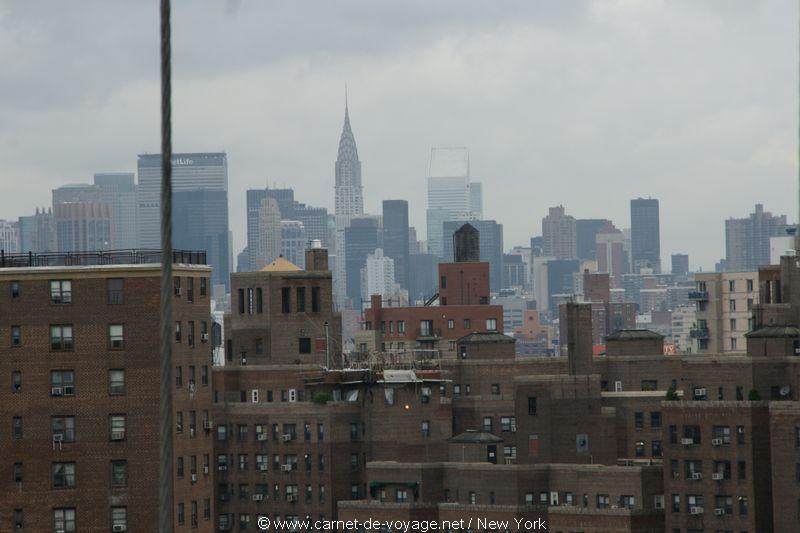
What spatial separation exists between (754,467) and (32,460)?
168ft

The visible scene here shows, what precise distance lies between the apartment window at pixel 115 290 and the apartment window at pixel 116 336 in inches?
43.6

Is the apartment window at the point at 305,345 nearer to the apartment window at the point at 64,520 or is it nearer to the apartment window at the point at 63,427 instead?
the apartment window at the point at 63,427

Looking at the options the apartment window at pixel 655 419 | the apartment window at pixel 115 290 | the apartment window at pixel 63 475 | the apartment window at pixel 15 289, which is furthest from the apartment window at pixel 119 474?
the apartment window at pixel 655 419

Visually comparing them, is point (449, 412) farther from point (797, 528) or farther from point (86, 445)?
point (86, 445)

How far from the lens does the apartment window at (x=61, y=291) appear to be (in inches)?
4193

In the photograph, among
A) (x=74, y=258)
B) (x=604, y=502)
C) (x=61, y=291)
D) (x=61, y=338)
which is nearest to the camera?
(x=61, y=338)

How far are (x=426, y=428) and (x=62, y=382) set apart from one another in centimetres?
6477

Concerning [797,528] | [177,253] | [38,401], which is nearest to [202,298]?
[177,253]

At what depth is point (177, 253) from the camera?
11356 cm

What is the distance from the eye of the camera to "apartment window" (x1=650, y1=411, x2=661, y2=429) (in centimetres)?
16988

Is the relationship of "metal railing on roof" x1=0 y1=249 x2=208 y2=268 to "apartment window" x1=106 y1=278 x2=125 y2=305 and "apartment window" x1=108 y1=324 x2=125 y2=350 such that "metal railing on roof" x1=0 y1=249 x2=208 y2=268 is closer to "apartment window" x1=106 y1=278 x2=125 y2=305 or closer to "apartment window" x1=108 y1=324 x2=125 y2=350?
"apartment window" x1=106 y1=278 x2=125 y2=305

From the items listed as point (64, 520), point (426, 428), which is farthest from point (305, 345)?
point (64, 520)

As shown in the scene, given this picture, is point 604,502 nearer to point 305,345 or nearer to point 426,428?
point 426,428

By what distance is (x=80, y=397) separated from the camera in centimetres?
10500
